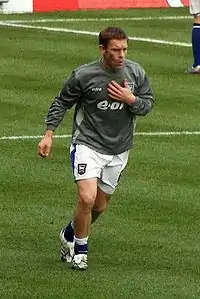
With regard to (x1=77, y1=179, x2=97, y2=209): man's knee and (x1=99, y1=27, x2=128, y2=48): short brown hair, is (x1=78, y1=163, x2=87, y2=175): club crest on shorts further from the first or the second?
(x1=99, y1=27, x2=128, y2=48): short brown hair

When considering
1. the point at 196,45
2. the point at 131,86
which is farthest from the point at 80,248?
the point at 196,45

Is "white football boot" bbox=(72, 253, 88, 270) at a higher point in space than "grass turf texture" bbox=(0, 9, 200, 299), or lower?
higher

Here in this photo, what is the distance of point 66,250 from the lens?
1088cm

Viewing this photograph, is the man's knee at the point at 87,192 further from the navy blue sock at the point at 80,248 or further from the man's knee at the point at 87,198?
the navy blue sock at the point at 80,248

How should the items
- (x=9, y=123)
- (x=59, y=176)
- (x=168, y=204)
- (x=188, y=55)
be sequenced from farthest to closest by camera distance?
(x=188, y=55) < (x=9, y=123) < (x=59, y=176) < (x=168, y=204)

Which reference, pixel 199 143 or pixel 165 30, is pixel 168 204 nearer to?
pixel 199 143

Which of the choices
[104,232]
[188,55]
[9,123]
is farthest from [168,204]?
[188,55]

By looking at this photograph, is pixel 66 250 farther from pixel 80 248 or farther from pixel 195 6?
pixel 195 6

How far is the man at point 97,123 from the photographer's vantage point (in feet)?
34.3

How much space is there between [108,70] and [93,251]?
1.55 m

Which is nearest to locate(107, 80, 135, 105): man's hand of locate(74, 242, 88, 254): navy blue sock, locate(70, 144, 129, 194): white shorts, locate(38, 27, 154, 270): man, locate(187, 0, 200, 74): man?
locate(38, 27, 154, 270): man

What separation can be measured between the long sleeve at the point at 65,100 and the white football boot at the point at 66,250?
0.95 m

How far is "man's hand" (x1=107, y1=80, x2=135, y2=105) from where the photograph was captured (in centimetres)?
1040

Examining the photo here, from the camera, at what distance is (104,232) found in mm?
11695
